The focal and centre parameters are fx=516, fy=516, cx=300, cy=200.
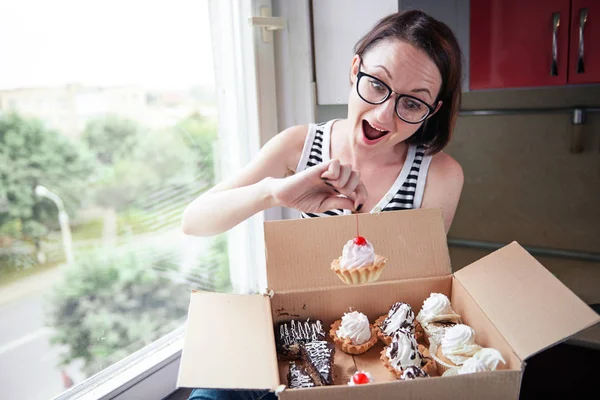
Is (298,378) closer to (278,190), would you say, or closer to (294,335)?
(294,335)

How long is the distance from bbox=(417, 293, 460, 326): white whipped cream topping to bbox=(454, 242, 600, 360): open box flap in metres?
0.07

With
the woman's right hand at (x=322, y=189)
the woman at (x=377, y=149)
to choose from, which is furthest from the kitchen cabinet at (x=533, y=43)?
the woman's right hand at (x=322, y=189)

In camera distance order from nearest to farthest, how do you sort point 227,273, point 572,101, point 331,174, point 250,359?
1. point 250,359
2. point 331,174
3. point 572,101
4. point 227,273

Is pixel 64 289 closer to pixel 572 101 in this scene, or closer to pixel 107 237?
pixel 107 237

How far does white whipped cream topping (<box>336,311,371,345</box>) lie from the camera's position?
126 centimetres

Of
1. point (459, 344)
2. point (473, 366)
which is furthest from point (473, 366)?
point (459, 344)

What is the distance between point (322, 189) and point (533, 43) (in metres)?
0.99

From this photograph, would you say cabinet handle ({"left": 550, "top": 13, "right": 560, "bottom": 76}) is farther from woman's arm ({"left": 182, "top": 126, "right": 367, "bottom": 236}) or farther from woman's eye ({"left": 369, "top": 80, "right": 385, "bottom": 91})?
woman's arm ({"left": 182, "top": 126, "right": 367, "bottom": 236})

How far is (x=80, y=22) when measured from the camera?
1579mm

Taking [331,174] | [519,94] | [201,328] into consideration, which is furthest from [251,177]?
[519,94]

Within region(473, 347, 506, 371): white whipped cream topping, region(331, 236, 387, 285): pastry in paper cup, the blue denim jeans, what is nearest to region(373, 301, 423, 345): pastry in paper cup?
region(331, 236, 387, 285): pastry in paper cup

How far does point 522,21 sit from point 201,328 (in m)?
1.43

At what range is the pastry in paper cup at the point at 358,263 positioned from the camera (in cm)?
122

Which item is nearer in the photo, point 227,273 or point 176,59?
point 176,59
